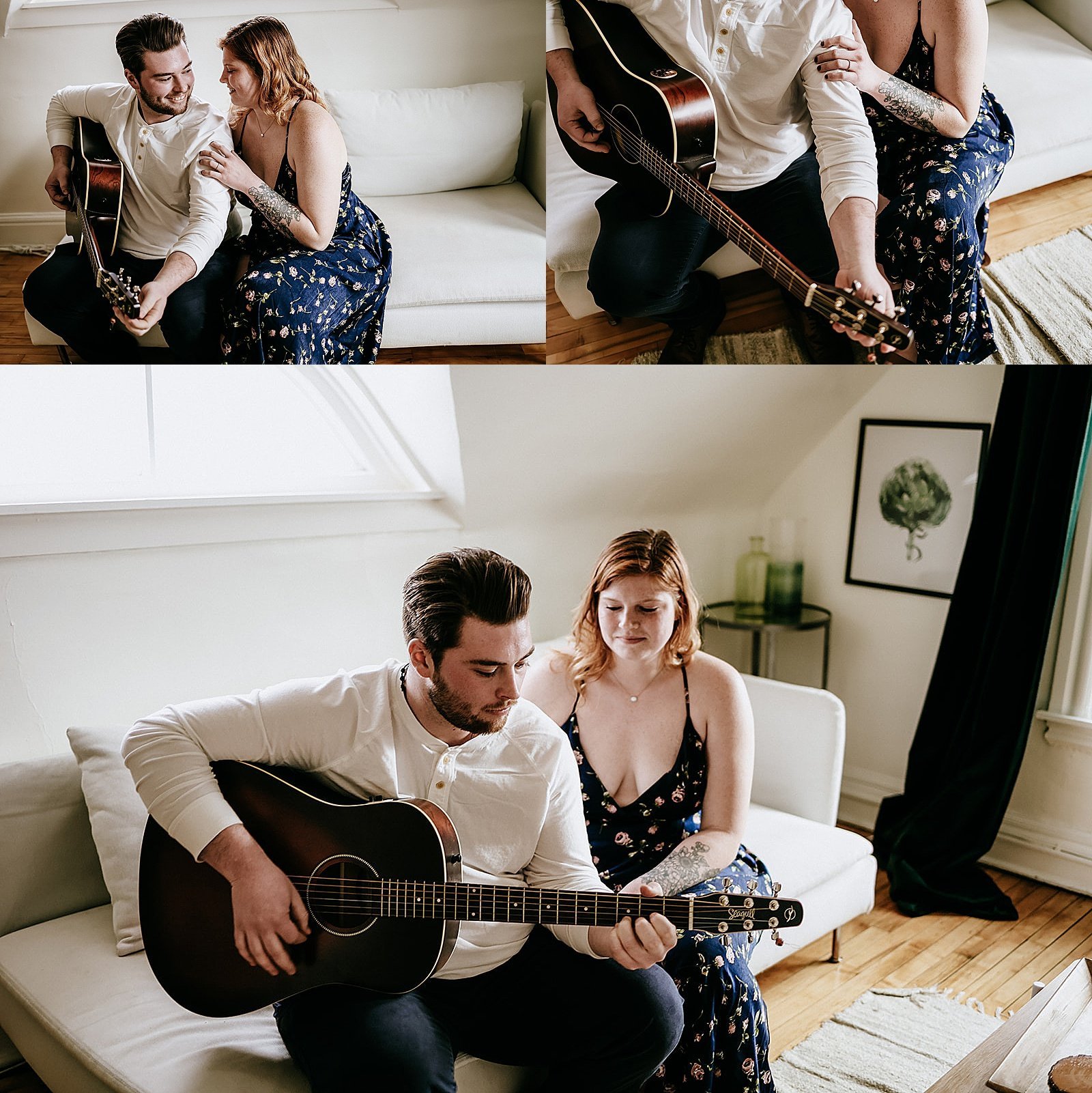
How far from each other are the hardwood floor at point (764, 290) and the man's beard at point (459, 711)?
1.88 feet

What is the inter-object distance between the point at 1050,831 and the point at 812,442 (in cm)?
138

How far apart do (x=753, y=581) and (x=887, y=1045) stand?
1.56 meters

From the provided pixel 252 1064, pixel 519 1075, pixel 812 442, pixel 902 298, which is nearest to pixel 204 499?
pixel 252 1064

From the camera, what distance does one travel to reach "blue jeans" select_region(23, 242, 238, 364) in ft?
5.10

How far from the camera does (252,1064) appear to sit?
1.50 metres

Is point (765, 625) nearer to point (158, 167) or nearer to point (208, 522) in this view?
point (208, 522)

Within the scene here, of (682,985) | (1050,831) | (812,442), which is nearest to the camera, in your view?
(682,985)

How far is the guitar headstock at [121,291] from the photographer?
1559 mm

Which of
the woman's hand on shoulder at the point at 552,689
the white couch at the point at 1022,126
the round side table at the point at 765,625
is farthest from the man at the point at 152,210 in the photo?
the round side table at the point at 765,625

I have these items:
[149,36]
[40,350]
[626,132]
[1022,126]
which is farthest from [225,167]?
[1022,126]

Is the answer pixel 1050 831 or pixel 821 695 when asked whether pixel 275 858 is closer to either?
pixel 821 695

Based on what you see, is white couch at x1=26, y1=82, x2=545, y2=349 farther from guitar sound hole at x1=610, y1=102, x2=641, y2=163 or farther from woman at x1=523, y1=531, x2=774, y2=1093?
woman at x1=523, y1=531, x2=774, y2=1093

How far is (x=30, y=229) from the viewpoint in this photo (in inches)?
60.5

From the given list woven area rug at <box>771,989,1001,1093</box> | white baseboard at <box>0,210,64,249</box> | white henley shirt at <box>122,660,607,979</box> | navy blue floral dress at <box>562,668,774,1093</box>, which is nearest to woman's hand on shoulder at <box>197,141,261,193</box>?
white baseboard at <box>0,210,64,249</box>
